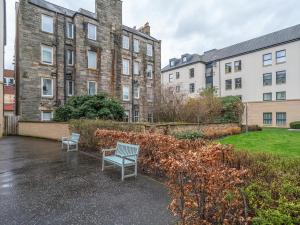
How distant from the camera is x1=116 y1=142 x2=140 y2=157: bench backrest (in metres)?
6.46

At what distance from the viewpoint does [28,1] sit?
19.1 metres

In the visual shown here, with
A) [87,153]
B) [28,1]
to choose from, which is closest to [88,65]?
[28,1]

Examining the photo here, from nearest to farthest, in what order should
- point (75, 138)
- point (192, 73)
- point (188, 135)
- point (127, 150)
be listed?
point (127, 150), point (75, 138), point (188, 135), point (192, 73)

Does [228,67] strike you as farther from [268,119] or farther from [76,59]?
[76,59]

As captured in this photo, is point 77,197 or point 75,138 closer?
point 77,197

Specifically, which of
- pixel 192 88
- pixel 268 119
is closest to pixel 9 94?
pixel 192 88

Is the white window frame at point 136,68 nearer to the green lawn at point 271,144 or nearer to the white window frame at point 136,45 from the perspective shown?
the white window frame at point 136,45

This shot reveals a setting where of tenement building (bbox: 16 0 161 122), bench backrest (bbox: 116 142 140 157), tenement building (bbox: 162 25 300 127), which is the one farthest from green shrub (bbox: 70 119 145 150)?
tenement building (bbox: 162 25 300 127)

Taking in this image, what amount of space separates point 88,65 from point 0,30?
27.5 feet

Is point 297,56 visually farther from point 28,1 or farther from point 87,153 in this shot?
point 28,1

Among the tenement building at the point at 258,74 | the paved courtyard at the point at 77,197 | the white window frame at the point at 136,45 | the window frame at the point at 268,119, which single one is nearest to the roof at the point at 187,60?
the tenement building at the point at 258,74

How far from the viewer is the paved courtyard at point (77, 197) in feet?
12.4

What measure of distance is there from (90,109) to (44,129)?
4.21 meters

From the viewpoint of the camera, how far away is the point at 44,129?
1672 cm
